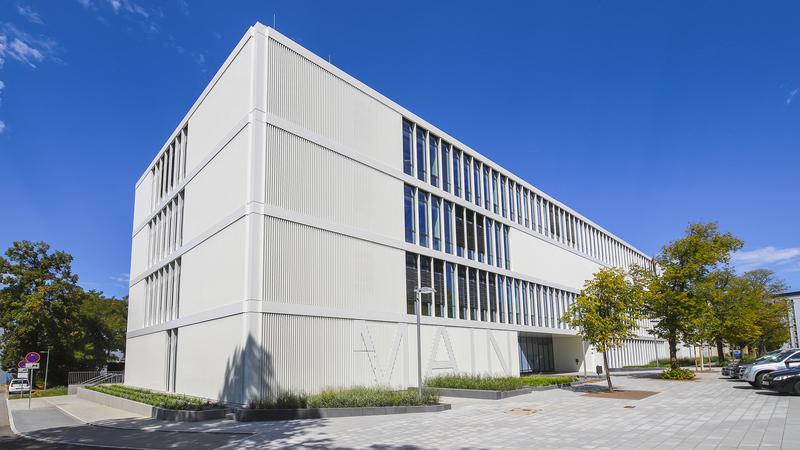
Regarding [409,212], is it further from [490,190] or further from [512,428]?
[512,428]

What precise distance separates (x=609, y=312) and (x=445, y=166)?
14.3 meters

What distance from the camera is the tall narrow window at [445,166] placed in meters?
36.2

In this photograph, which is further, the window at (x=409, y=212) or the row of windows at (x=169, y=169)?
the row of windows at (x=169, y=169)

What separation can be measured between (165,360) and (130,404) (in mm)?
8248

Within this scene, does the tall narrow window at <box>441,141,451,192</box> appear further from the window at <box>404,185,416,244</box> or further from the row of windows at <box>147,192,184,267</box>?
the row of windows at <box>147,192,184,267</box>

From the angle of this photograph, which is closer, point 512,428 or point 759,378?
point 512,428

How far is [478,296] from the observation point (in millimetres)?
37250

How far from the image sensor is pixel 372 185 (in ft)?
96.2

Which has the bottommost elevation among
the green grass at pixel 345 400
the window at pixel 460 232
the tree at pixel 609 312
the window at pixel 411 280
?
the green grass at pixel 345 400

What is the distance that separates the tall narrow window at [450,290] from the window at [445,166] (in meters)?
5.39

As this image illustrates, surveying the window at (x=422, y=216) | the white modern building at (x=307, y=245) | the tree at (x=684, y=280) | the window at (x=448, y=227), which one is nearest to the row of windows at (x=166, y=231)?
the white modern building at (x=307, y=245)

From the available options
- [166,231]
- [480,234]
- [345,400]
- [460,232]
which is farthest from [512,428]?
[166,231]

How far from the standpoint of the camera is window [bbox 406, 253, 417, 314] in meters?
30.2

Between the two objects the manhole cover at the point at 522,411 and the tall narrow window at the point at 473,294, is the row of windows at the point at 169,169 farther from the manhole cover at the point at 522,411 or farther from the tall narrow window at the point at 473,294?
the manhole cover at the point at 522,411
